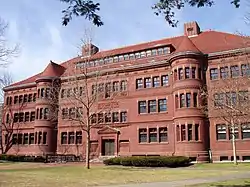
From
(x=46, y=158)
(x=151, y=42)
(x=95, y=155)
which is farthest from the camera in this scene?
(x=151, y=42)

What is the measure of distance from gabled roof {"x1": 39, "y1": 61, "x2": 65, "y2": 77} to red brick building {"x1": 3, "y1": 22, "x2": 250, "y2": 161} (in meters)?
0.19

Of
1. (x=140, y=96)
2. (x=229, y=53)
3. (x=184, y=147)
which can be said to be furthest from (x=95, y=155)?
(x=229, y=53)

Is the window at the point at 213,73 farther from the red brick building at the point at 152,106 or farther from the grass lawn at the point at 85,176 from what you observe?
the grass lawn at the point at 85,176

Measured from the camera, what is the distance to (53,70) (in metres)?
50.3

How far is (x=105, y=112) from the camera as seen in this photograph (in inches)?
1714

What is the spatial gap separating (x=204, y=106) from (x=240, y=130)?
4.68 meters

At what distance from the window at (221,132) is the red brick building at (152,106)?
111mm

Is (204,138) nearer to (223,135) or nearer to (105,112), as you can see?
(223,135)

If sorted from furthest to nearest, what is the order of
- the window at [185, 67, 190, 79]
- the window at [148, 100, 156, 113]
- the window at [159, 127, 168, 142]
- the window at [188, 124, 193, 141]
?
the window at [148, 100, 156, 113] → the window at [159, 127, 168, 142] → the window at [185, 67, 190, 79] → the window at [188, 124, 193, 141]

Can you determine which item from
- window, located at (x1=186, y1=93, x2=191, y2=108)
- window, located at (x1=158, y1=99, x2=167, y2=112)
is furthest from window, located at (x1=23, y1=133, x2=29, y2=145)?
window, located at (x1=186, y1=93, x2=191, y2=108)

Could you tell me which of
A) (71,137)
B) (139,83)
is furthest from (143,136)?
(71,137)

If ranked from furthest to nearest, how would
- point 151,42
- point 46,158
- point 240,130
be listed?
point 151,42
point 46,158
point 240,130

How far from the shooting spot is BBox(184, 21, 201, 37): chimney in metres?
46.8

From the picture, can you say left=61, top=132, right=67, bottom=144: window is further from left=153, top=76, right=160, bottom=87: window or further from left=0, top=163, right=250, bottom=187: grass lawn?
left=0, top=163, right=250, bottom=187: grass lawn
